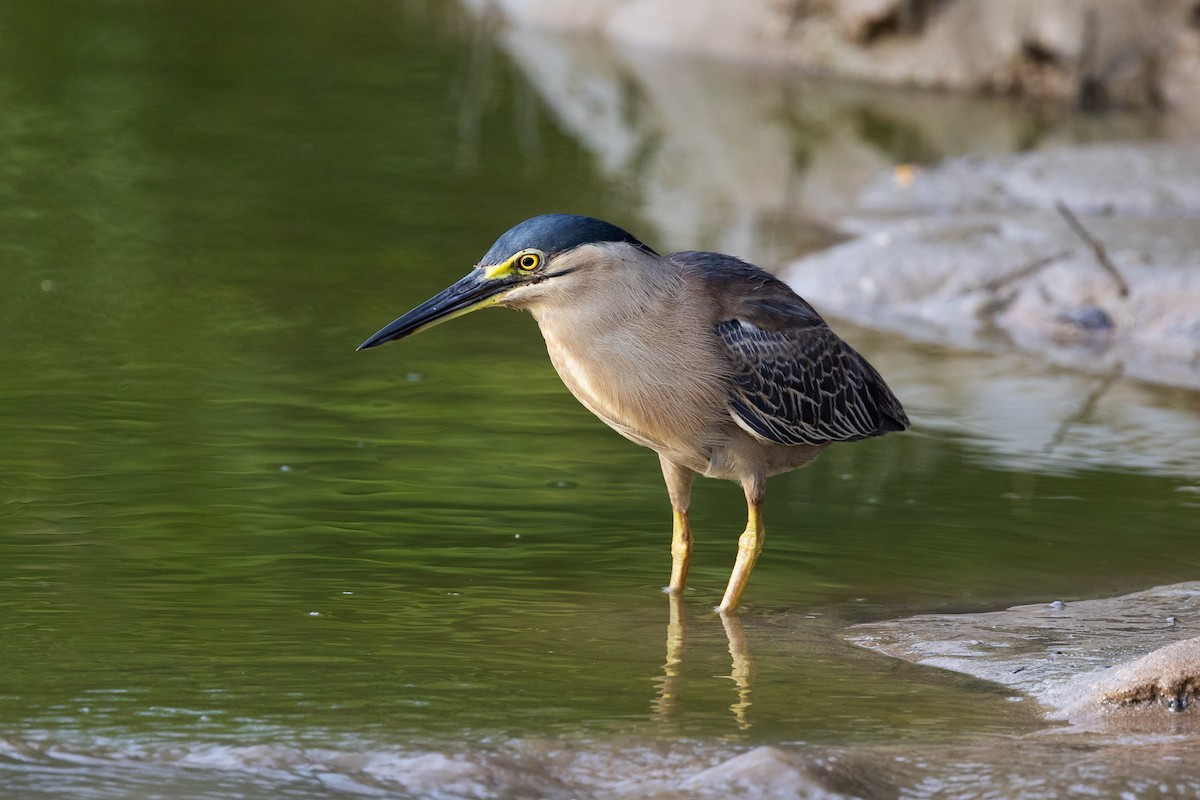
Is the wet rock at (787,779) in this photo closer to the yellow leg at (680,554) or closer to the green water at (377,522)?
the green water at (377,522)

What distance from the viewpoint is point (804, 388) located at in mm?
6121

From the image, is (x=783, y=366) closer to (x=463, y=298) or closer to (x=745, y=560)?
(x=745, y=560)

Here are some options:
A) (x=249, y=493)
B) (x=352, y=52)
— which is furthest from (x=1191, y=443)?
(x=352, y=52)

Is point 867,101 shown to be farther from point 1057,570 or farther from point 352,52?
point 1057,570

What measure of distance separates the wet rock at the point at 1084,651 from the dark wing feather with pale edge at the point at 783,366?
2.51ft

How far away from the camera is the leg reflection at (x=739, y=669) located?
4719mm

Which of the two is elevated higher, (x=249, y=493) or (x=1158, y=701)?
(x=249, y=493)

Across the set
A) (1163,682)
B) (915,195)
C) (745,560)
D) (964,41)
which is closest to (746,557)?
(745,560)

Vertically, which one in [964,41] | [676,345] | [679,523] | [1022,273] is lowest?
[679,523]

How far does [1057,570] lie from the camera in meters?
6.36

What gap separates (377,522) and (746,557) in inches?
53.4

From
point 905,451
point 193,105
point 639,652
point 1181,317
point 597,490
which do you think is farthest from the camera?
point 193,105

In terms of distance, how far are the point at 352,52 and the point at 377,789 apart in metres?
14.4

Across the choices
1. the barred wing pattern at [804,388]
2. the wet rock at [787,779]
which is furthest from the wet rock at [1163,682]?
the barred wing pattern at [804,388]
